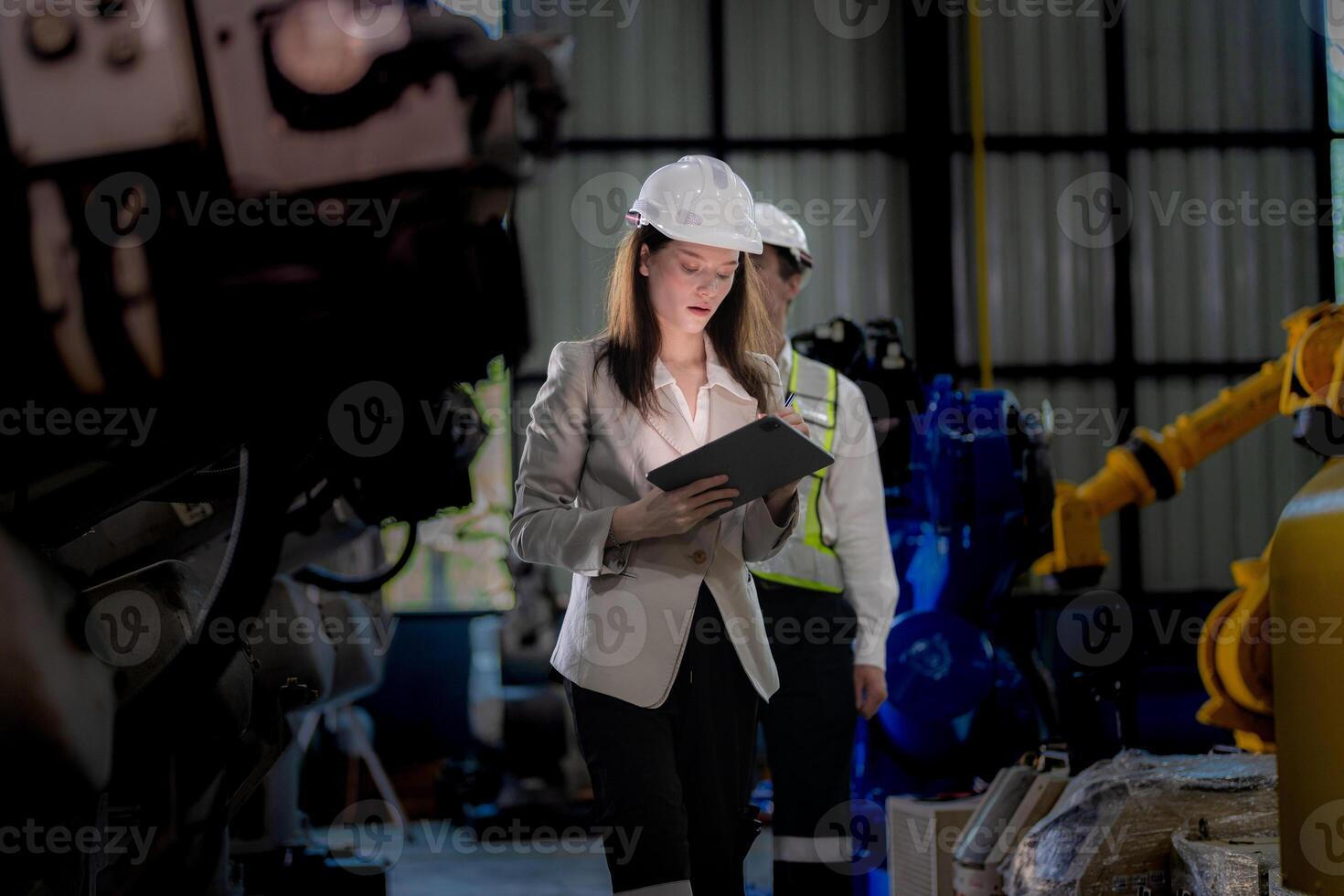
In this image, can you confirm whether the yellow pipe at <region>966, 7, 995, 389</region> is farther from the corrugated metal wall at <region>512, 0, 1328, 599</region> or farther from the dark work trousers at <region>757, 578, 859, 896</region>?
the dark work trousers at <region>757, 578, 859, 896</region>

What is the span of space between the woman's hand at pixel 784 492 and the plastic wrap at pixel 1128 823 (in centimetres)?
146

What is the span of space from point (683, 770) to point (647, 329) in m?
0.73

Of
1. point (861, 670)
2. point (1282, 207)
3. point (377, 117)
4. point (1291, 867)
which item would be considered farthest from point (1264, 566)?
point (1282, 207)

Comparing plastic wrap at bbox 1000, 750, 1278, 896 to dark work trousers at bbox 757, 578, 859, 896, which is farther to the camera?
plastic wrap at bbox 1000, 750, 1278, 896

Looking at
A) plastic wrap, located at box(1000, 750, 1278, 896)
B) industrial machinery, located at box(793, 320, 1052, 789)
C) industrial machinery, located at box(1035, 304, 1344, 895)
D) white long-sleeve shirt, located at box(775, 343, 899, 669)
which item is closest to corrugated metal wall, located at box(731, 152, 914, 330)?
industrial machinery, located at box(1035, 304, 1344, 895)

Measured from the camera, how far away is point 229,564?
1950mm

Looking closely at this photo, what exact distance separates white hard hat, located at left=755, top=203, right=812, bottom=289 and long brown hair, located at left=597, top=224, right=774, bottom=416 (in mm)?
938

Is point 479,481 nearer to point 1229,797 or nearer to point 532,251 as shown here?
point 532,251

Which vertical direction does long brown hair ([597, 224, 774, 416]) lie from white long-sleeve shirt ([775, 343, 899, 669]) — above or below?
above

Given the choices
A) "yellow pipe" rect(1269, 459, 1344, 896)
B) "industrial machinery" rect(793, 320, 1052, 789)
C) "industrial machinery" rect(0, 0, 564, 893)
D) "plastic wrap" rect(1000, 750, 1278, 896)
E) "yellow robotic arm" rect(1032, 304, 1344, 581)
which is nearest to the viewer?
"industrial machinery" rect(0, 0, 564, 893)

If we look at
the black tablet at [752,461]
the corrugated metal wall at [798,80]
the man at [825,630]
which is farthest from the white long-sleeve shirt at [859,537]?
the corrugated metal wall at [798,80]

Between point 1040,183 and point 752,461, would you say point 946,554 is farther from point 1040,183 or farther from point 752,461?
point 1040,183

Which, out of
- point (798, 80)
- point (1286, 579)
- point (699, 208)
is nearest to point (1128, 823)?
point (1286, 579)

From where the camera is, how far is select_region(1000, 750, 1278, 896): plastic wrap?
10.6 ft
